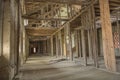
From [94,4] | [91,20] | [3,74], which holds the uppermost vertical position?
[94,4]

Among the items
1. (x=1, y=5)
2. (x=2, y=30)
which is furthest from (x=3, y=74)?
(x=1, y=5)

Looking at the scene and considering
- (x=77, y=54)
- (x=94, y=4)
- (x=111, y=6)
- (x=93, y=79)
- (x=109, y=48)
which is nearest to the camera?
(x=93, y=79)

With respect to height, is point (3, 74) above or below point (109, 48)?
below

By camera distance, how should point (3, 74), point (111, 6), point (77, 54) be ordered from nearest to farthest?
point (3, 74) → point (111, 6) → point (77, 54)

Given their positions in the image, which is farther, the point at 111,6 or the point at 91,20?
the point at 111,6

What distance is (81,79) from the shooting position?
3928 millimetres

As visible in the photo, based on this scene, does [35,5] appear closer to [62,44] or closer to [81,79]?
[62,44]

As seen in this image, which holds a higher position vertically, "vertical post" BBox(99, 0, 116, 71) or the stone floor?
"vertical post" BBox(99, 0, 116, 71)

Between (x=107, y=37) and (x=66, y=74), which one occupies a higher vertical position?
(x=107, y=37)

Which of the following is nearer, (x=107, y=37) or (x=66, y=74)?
(x=66, y=74)

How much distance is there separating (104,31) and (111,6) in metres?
2.42

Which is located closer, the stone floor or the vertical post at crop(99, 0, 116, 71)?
the stone floor

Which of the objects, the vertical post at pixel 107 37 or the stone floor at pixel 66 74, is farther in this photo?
the vertical post at pixel 107 37

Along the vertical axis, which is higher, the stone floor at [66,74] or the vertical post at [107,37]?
the vertical post at [107,37]
